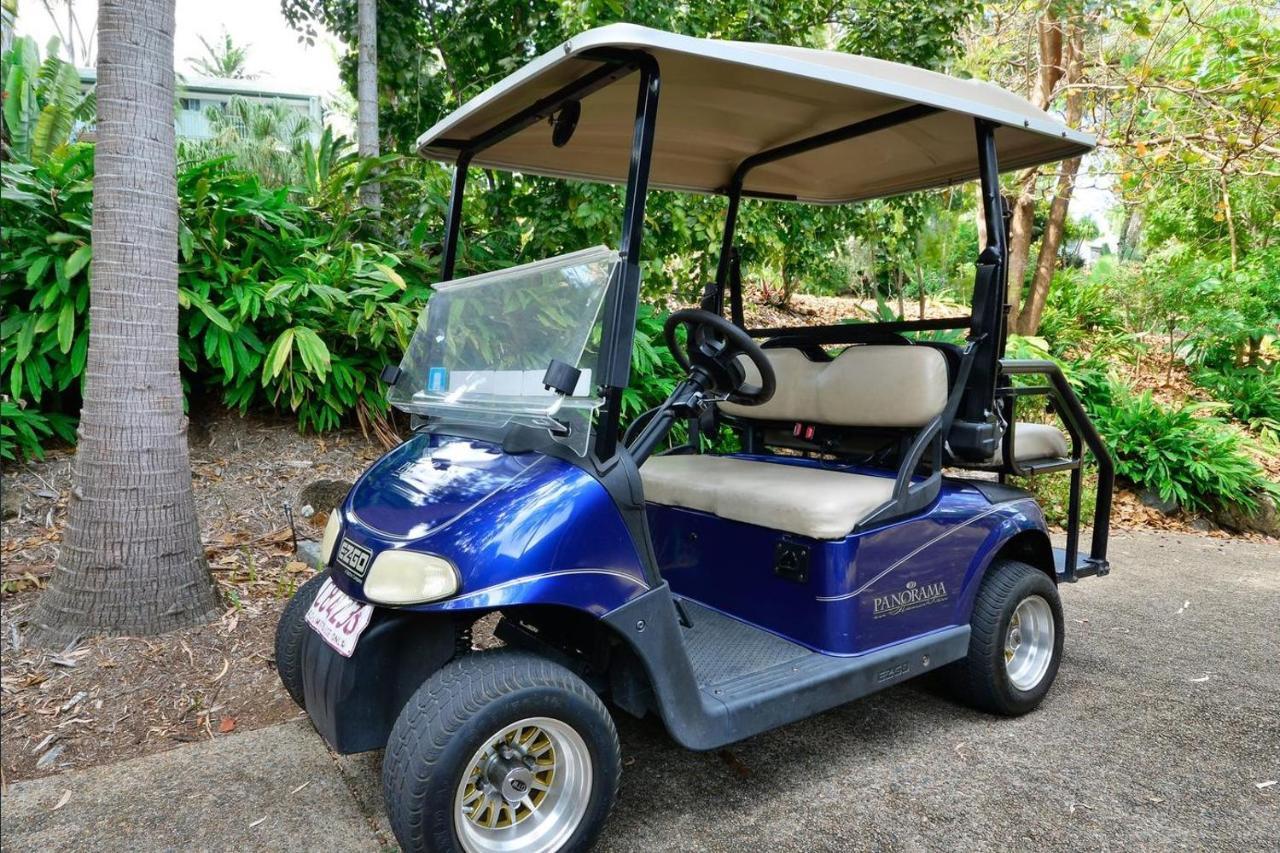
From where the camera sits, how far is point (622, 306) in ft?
6.36

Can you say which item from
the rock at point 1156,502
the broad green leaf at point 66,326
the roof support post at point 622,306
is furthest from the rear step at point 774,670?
the rock at point 1156,502

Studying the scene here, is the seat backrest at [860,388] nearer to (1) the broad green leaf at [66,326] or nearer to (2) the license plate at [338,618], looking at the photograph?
(2) the license plate at [338,618]

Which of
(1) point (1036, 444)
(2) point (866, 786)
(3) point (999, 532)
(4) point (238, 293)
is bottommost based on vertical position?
(2) point (866, 786)

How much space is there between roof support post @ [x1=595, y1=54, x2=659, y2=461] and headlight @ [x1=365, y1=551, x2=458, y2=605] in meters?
0.45

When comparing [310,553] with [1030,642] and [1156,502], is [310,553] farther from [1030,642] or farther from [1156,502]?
[1156,502]

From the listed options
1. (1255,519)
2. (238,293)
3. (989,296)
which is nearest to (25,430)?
(238,293)

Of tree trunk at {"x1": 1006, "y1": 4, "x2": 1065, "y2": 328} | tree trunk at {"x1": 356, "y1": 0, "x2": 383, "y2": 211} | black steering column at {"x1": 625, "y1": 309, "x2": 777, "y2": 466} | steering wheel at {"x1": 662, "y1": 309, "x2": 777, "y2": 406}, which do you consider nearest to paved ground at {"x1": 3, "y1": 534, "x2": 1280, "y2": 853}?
black steering column at {"x1": 625, "y1": 309, "x2": 777, "y2": 466}

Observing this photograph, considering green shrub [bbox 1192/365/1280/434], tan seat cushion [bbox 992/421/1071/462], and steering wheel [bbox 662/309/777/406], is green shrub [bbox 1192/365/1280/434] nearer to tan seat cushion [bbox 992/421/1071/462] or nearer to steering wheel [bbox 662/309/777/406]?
tan seat cushion [bbox 992/421/1071/462]

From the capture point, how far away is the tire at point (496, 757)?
5.37 feet

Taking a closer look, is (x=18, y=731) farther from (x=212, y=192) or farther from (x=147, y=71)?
(x=212, y=192)

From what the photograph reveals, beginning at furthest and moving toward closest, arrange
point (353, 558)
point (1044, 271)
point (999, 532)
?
point (1044, 271) → point (999, 532) → point (353, 558)

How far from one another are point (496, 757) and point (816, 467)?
5.49 feet

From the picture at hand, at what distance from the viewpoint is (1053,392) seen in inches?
112

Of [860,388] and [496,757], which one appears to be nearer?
[496,757]
